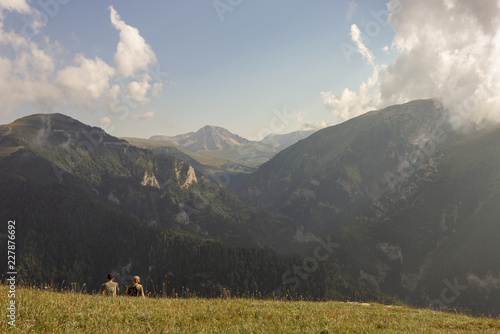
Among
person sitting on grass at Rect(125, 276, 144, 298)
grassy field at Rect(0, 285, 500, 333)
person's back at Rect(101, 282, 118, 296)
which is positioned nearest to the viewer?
grassy field at Rect(0, 285, 500, 333)

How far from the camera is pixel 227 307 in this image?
1577cm

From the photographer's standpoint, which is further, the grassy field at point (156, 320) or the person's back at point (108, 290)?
the person's back at point (108, 290)

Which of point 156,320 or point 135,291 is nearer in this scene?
point 156,320

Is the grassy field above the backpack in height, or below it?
above

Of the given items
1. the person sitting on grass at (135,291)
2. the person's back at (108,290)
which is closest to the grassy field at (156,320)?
the person's back at (108,290)

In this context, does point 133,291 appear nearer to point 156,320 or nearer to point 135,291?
point 135,291

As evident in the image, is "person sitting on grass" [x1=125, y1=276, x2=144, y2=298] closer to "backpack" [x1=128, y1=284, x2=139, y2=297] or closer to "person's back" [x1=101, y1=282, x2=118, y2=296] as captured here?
"backpack" [x1=128, y1=284, x2=139, y2=297]

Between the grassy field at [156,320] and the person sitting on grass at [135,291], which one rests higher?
the grassy field at [156,320]

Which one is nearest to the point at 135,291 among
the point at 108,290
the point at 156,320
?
the point at 108,290

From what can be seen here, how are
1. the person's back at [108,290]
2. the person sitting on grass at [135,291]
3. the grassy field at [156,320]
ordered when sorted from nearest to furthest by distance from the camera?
A: the grassy field at [156,320], the person's back at [108,290], the person sitting on grass at [135,291]

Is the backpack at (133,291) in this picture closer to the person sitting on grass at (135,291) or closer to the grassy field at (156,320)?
the person sitting on grass at (135,291)

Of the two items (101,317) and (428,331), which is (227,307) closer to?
(101,317)

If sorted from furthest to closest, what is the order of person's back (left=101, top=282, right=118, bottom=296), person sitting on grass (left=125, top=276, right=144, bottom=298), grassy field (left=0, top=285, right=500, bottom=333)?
person sitting on grass (left=125, top=276, right=144, bottom=298) → person's back (left=101, top=282, right=118, bottom=296) → grassy field (left=0, top=285, right=500, bottom=333)

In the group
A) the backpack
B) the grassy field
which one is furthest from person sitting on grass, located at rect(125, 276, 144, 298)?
the grassy field
